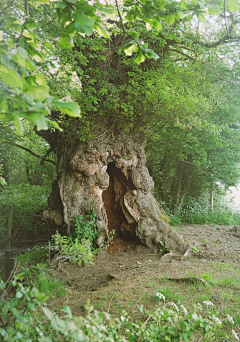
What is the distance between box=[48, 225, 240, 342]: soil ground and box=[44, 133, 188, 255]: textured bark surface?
0.43 m

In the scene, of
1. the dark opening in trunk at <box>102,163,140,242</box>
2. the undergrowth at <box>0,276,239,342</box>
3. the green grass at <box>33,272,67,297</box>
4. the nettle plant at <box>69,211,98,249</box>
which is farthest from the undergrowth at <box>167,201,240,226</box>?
the undergrowth at <box>0,276,239,342</box>

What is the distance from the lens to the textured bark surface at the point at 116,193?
599 centimetres

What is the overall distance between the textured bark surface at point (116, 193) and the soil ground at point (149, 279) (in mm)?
433

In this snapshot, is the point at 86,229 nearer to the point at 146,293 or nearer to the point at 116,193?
the point at 116,193

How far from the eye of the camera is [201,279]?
407 centimetres

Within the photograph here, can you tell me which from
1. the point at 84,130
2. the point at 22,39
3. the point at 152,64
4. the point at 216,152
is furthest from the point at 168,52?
the point at 22,39

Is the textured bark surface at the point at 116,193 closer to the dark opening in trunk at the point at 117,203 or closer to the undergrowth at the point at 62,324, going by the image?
the dark opening in trunk at the point at 117,203

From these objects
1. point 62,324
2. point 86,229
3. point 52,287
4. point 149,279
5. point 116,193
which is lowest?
point 52,287

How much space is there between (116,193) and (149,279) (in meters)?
2.81

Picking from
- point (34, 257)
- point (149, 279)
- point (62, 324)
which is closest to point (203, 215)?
point (149, 279)

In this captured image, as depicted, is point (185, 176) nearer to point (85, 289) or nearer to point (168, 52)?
point (168, 52)

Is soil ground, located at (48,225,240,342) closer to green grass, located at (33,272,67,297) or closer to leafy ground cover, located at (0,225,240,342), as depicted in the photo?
leafy ground cover, located at (0,225,240,342)

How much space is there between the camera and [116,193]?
6.84 m

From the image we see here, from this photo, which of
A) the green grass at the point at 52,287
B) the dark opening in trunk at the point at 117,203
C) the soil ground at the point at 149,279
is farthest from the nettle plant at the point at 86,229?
the green grass at the point at 52,287
